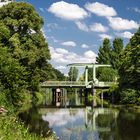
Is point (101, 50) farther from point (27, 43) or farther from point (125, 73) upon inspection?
point (27, 43)

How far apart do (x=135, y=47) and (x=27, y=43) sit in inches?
815

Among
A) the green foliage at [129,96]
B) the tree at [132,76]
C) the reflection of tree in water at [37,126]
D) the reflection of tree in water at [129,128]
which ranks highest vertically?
the tree at [132,76]

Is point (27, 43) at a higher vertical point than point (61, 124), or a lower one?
higher

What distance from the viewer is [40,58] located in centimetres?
5503

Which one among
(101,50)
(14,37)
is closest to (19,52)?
(14,37)

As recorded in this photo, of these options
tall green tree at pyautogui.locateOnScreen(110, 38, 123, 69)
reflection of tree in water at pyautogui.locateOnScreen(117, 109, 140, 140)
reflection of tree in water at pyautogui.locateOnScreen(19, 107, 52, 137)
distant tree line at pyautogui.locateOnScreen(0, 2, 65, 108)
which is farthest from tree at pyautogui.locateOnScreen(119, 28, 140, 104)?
tall green tree at pyautogui.locateOnScreen(110, 38, 123, 69)

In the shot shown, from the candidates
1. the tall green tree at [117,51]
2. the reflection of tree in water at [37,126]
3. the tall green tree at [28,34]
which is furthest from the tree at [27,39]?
the tall green tree at [117,51]

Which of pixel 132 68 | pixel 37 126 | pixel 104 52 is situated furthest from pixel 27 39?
pixel 104 52

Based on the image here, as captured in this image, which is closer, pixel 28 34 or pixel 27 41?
pixel 27 41

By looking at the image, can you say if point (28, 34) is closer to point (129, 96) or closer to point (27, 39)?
point (27, 39)

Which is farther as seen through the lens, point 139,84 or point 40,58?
point 139,84

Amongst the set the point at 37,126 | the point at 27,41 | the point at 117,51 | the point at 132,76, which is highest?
the point at 117,51

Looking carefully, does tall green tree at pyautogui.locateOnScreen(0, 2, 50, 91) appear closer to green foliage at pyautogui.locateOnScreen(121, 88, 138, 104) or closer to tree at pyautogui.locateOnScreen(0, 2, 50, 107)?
tree at pyautogui.locateOnScreen(0, 2, 50, 107)

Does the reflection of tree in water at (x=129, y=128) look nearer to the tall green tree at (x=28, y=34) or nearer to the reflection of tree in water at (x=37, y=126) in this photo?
the reflection of tree in water at (x=37, y=126)
